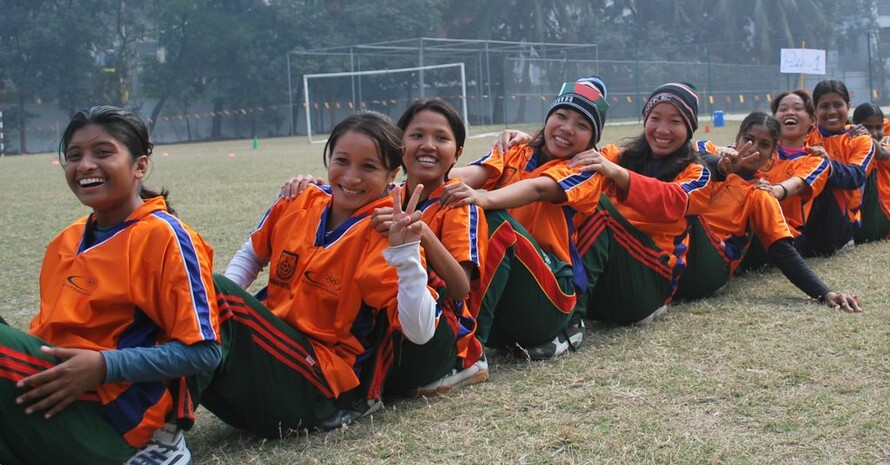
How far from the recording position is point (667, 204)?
376 centimetres

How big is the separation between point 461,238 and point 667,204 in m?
1.11

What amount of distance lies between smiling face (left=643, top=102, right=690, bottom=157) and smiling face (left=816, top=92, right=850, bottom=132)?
2.20 metres

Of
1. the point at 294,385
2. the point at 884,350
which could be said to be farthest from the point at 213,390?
the point at 884,350

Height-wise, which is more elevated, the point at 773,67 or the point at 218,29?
the point at 218,29

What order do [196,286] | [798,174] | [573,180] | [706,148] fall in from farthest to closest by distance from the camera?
[798,174] < [706,148] < [573,180] < [196,286]

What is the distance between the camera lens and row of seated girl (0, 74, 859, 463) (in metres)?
2.29

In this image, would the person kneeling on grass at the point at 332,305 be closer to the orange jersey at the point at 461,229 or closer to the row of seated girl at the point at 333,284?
the row of seated girl at the point at 333,284

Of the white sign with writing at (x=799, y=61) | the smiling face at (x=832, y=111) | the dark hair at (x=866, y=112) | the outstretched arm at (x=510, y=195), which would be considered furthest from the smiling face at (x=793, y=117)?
the white sign with writing at (x=799, y=61)

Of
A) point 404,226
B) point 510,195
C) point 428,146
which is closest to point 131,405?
point 404,226

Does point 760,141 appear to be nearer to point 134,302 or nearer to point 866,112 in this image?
point 866,112

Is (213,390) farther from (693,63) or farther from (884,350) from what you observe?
(693,63)

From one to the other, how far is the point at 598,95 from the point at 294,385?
1.67 m

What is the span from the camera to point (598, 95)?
364 cm

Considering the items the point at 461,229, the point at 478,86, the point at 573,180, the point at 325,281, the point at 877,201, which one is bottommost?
the point at 877,201
